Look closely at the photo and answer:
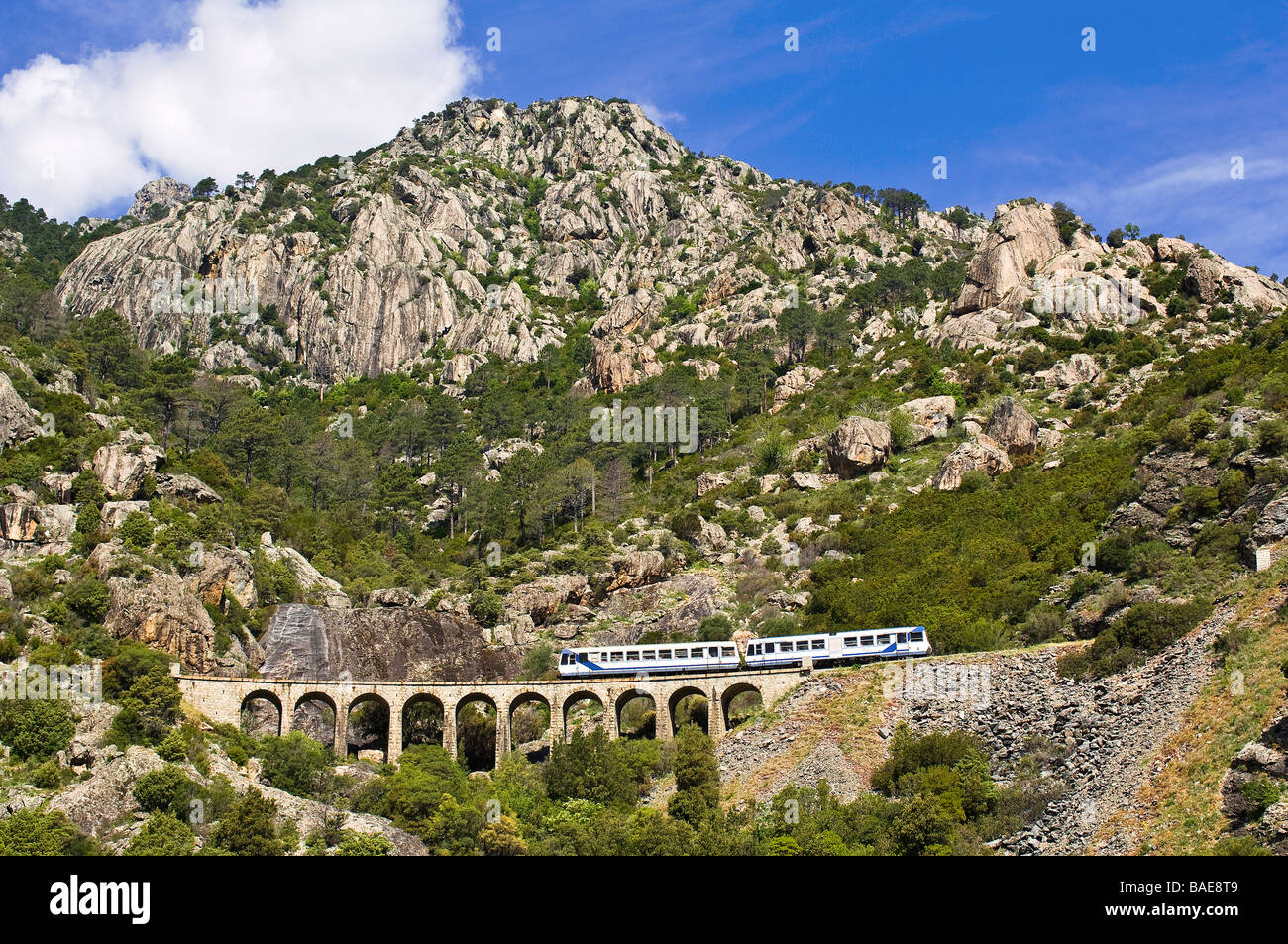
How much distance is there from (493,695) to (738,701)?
1253cm

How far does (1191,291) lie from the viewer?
301 ft

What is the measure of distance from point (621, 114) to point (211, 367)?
320 ft

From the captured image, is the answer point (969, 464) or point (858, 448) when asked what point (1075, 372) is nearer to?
point (969, 464)

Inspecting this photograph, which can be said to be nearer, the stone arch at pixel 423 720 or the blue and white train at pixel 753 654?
the blue and white train at pixel 753 654

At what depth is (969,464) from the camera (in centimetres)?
7488

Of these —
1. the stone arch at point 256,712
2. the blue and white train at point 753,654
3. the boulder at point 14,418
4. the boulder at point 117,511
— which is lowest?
the stone arch at point 256,712

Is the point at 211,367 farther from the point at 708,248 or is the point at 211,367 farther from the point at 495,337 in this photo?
the point at 708,248

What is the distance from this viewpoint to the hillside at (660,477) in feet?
138

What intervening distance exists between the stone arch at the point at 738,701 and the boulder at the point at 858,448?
30.0 metres

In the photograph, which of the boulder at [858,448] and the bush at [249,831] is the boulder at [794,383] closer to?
the boulder at [858,448]

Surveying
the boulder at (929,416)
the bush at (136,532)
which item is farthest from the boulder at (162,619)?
the boulder at (929,416)

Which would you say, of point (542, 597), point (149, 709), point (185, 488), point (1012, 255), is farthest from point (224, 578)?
point (1012, 255)

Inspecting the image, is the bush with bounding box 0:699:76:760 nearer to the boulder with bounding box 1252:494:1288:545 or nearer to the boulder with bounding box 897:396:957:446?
the boulder with bounding box 1252:494:1288:545
